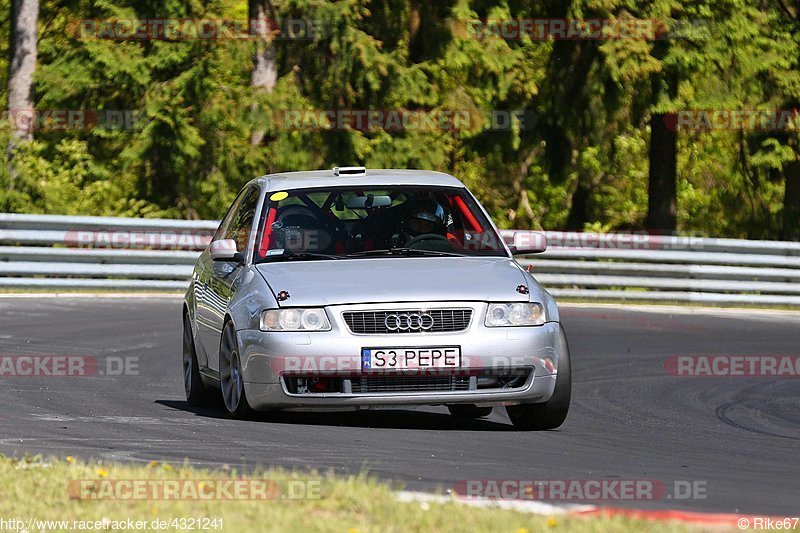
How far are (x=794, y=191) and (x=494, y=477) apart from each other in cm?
2555

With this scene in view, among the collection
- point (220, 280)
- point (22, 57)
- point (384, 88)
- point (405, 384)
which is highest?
point (22, 57)

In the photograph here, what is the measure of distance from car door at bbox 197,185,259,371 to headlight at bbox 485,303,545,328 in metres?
1.74

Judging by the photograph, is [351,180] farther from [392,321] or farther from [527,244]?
[392,321]

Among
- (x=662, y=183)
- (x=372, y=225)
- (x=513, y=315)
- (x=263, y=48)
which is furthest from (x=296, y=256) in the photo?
(x=662, y=183)

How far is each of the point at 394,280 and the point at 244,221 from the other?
194 centimetres

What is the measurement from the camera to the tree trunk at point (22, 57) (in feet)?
93.0

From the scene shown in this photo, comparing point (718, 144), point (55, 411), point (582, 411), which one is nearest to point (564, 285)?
point (582, 411)

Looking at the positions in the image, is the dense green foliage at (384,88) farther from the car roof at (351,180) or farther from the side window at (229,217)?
the car roof at (351,180)

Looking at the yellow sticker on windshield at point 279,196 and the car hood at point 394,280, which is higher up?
the yellow sticker on windshield at point 279,196

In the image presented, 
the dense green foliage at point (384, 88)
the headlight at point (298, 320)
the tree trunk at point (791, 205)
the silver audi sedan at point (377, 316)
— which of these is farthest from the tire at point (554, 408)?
the tree trunk at point (791, 205)

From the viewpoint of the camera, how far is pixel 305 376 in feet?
29.6

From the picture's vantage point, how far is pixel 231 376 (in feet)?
31.7

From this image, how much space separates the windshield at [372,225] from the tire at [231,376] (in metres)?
0.56

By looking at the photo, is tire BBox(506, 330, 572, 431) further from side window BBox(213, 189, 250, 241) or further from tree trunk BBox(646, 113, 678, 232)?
tree trunk BBox(646, 113, 678, 232)
